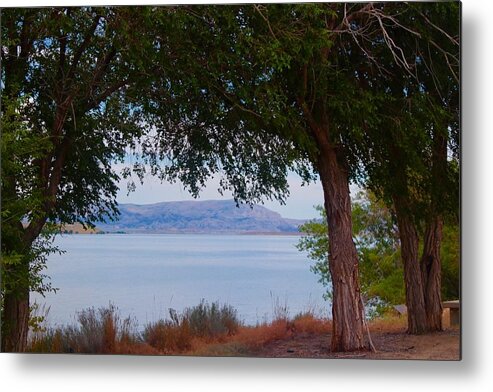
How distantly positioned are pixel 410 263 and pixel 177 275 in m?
1.58

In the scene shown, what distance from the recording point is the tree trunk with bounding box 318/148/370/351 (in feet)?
23.9

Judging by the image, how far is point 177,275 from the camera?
7.30 metres

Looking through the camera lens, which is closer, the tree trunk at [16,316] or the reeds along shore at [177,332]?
the reeds along shore at [177,332]

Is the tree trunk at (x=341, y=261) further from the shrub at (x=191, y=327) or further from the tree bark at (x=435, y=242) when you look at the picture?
the shrub at (x=191, y=327)

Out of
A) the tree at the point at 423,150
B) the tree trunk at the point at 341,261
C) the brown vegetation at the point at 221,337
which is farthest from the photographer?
the tree trunk at the point at 341,261

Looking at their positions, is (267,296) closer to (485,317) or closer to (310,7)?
(485,317)

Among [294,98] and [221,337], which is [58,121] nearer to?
[294,98]

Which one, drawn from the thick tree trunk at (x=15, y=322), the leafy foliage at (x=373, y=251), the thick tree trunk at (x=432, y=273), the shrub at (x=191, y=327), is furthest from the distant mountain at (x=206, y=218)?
the thick tree trunk at (x=432, y=273)

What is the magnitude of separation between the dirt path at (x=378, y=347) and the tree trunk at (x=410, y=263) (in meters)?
0.21

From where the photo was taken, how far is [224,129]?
7.47 m

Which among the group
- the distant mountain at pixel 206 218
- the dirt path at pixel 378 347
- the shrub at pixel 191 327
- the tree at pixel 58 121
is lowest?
the dirt path at pixel 378 347

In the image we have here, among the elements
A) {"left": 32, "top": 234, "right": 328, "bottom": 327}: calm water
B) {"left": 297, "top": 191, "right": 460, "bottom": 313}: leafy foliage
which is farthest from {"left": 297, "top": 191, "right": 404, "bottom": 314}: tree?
{"left": 32, "top": 234, "right": 328, "bottom": 327}: calm water

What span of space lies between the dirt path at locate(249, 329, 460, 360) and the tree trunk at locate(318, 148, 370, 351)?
Answer: 0.25ft

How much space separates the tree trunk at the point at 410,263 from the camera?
7.36 meters
